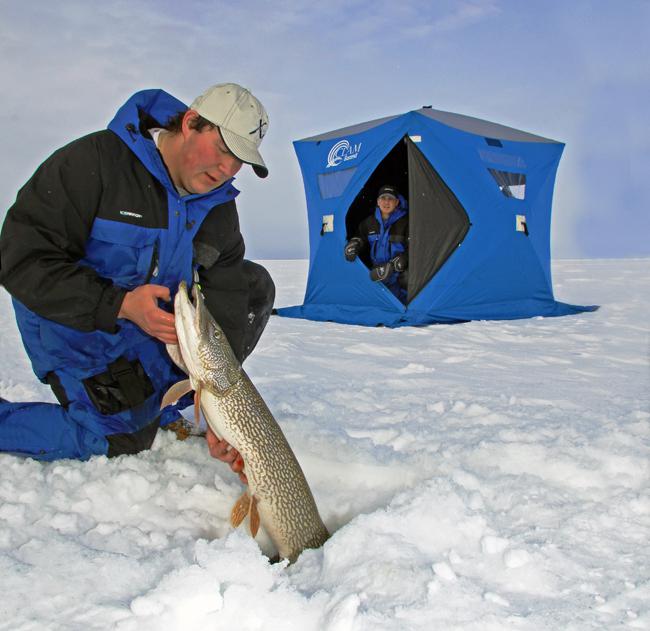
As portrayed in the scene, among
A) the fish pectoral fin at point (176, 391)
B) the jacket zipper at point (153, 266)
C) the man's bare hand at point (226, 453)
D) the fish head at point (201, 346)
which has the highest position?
the jacket zipper at point (153, 266)

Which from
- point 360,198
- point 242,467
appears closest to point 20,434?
point 242,467

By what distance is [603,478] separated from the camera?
2.69 metres

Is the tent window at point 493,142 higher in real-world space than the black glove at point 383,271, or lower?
higher

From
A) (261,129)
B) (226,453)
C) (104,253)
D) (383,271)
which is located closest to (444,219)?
(383,271)

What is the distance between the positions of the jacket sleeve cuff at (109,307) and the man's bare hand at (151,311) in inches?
1.2

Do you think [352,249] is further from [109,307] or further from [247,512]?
[247,512]

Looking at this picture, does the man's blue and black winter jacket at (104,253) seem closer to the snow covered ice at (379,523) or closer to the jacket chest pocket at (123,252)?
the jacket chest pocket at (123,252)

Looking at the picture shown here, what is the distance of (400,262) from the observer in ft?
26.1

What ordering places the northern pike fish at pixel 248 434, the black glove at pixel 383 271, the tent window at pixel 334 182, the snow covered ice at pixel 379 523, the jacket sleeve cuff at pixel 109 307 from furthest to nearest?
the tent window at pixel 334 182 → the black glove at pixel 383 271 → the jacket sleeve cuff at pixel 109 307 → the northern pike fish at pixel 248 434 → the snow covered ice at pixel 379 523

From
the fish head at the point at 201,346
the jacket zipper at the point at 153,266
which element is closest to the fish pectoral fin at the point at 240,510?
the fish head at the point at 201,346

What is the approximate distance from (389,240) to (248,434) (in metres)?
6.08

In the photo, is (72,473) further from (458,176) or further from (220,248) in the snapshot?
(458,176)

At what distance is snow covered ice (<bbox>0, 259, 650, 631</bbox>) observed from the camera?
1792 millimetres

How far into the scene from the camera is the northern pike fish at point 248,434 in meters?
2.33
